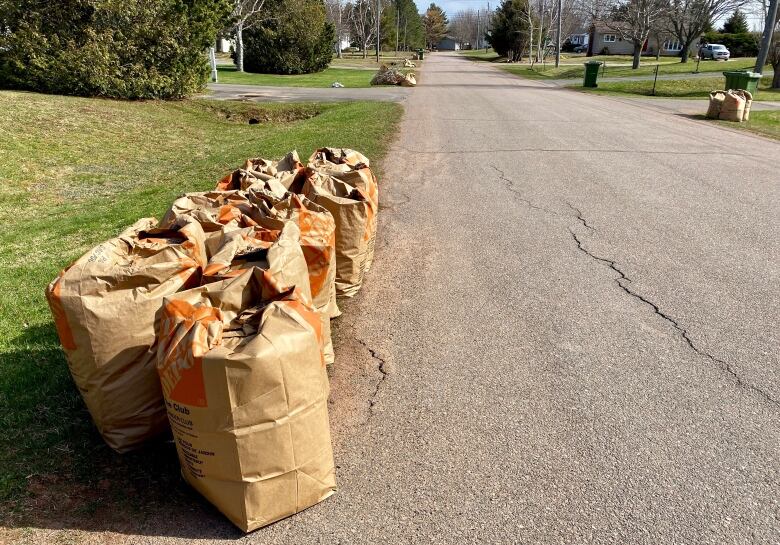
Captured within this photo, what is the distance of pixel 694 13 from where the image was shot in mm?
41688

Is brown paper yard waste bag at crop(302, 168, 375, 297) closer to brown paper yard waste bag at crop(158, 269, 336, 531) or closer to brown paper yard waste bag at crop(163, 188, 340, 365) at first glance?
brown paper yard waste bag at crop(163, 188, 340, 365)

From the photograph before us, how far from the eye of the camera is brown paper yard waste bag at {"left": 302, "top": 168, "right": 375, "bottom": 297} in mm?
4512

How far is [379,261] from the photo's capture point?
5906 mm

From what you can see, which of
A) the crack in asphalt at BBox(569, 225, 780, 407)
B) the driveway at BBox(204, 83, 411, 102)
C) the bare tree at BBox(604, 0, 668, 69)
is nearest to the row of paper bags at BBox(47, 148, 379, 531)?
the crack in asphalt at BBox(569, 225, 780, 407)

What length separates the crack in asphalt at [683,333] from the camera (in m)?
3.56

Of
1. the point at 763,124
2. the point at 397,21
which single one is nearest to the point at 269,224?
the point at 763,124

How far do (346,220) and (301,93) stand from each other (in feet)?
66.2

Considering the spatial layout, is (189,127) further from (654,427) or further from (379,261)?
(654,427)

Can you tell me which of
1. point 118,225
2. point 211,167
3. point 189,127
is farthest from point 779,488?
point 189,127

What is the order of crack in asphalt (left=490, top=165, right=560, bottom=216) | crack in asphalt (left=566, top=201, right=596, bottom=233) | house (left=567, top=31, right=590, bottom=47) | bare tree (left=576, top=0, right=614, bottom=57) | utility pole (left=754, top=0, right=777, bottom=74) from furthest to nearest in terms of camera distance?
house (left=567, top=31, right=590, bottom=47) < bare tree (left=576, top=0, right=614, bottom=57) < utility pole (left=754, top=0, right=777, bottom=74) < crack in asphalt (left=490, top=165, right=560, bottom=216) < crack in asphalt (left=566, top=201, right=596, bottom=233)

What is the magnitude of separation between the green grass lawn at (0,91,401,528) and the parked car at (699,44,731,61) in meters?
42.4

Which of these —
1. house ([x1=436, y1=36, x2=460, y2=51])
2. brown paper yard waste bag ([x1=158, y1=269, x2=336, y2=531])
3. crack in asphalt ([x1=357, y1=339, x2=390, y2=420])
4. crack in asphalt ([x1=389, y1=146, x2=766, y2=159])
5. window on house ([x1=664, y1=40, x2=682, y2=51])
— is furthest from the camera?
house ([x1=436, y1=36, x2=460, y2=51])

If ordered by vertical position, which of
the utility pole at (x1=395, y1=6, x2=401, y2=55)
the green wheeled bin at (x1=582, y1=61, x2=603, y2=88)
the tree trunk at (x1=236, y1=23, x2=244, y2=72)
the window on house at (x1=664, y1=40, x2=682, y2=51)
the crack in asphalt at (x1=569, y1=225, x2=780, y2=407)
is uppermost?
the utility pole at (x1=395, y1=6, x2=401, y2=55)

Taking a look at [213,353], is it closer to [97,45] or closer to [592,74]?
[97,45]
